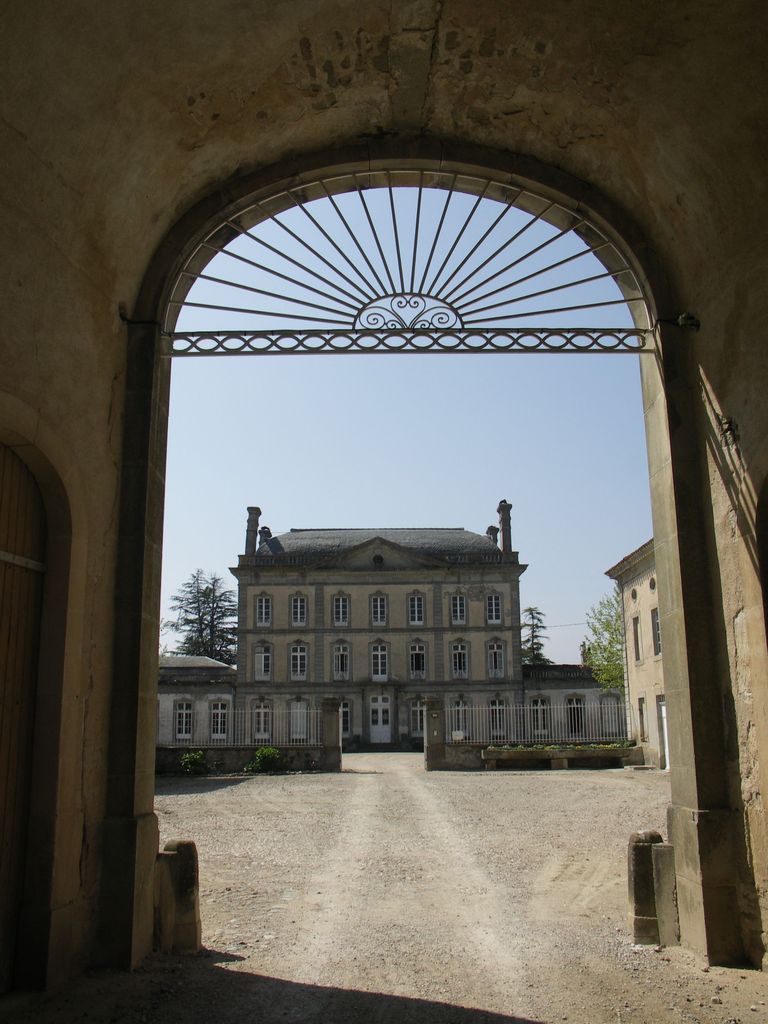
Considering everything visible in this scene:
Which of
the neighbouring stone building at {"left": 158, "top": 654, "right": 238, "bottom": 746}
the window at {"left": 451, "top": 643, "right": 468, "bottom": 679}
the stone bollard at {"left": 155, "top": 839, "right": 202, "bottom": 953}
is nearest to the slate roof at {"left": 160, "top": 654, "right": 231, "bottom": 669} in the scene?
the neighbouring stone building at {"left": 158, "top": 654, "right": 238, "bottom": 746}

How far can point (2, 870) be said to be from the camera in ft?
13.9

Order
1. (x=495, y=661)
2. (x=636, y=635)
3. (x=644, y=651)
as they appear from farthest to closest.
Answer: (x=495, y=661) < (x=636, y=635) < (x=644, y=651)

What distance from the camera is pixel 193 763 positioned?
22.3 metres

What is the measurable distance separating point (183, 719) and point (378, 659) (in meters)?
9.89

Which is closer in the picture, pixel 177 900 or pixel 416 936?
pixel 177 900

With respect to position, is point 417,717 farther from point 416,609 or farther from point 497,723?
point 416,609

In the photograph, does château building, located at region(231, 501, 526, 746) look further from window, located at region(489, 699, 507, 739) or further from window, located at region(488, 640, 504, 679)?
window, located at region(489, 699, 507, 739)

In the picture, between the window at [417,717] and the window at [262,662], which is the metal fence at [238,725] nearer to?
the window at [262,662]

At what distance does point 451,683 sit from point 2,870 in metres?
40.4

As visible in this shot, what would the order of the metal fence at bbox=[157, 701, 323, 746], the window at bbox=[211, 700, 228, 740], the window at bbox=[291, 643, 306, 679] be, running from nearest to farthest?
1. the metal fence at bbox=[157, 701, 323, 746]
2. the window at bbox=[211, 700, 228, 740]
3. the window at bbox=[291, 643, 306, 679]

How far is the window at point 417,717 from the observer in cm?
4209

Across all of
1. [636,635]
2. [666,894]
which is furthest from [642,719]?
[666,894]

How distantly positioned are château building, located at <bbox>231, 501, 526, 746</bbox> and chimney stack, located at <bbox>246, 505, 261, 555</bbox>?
135 cm

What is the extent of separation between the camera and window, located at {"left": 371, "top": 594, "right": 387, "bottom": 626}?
147 ft
